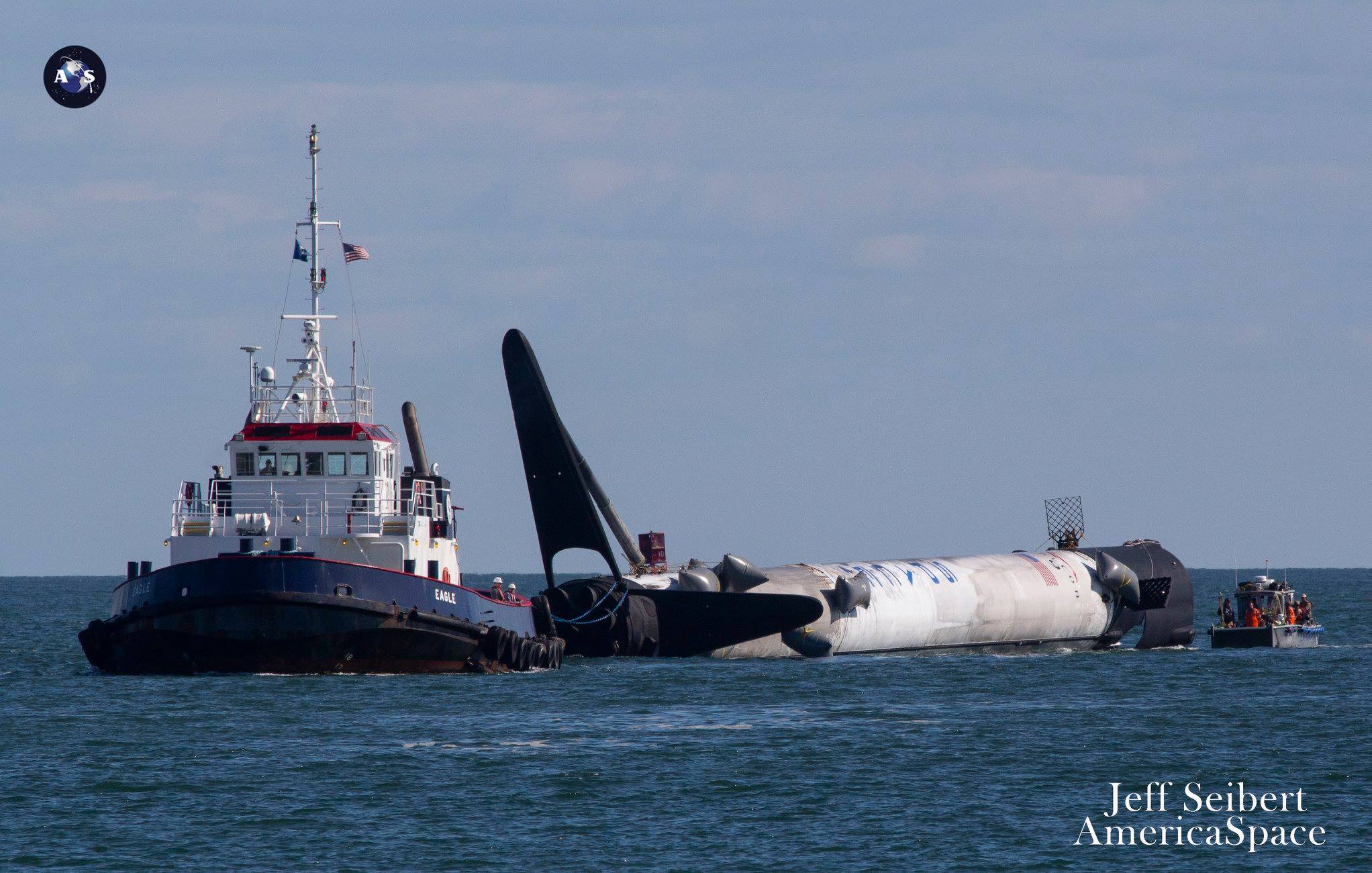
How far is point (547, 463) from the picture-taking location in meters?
56.4

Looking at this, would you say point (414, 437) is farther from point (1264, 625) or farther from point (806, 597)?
point (1264, 625)

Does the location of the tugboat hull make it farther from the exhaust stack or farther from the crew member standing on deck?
the exhaust stack

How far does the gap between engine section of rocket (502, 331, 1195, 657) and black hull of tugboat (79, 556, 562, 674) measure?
443 inches

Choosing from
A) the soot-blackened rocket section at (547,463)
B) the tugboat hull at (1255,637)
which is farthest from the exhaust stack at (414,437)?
the tugboat hull at (1255,637)

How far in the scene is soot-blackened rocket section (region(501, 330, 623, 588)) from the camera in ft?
184

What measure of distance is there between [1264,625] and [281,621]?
38710mm

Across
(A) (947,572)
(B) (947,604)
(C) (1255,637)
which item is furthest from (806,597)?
(C) (1255,637)

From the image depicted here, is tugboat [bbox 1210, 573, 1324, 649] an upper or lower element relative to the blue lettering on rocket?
lower

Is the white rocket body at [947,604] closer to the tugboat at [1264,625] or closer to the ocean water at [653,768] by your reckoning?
the tugboat at [1264,625]

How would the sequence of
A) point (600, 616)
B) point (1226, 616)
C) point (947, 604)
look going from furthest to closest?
point (1226, 616) → point (947, 604) → point (600, 616)

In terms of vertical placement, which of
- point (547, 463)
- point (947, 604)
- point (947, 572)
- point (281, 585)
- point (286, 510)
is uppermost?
point (547, 463)

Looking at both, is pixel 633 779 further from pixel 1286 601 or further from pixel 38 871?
pixel 1286 601

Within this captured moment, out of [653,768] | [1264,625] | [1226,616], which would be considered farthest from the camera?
[1226,616]

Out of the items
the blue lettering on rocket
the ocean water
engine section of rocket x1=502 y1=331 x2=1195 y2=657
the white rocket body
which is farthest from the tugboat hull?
the ocean water
